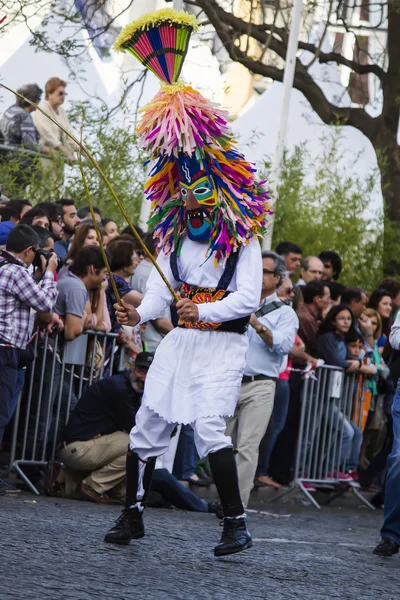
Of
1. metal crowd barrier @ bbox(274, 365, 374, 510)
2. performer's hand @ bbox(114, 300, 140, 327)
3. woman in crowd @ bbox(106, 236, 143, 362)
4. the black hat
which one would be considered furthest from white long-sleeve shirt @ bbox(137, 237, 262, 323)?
metal crowd barrier @ bbox(274, 365, 374, 510)

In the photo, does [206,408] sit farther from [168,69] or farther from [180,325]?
[168,69]

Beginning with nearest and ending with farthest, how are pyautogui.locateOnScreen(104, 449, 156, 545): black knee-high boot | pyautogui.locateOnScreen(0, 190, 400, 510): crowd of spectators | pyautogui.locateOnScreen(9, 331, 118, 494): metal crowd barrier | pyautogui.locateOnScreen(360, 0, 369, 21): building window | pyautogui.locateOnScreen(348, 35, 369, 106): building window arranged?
pyautogui.locateOnScreen(104, 449, 156, 545): black knee-high boot, pyautogui.locateOnScreen(0, 190, 400, 510): crowd of spectators, pyautogui.locateOnScreen(9, 331, 118, 494): metal crowd barrier, pyautogui.locateOnScreen(360, 0, 369, 21): building window, pyautogui.locateOnScreen(348, 35, 369, 106): building window

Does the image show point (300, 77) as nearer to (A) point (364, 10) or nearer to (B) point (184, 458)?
(A) point (364, 10)

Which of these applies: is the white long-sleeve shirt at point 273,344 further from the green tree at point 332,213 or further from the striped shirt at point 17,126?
the green tree at point 332,213

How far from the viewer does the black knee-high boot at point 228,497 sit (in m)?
6.12

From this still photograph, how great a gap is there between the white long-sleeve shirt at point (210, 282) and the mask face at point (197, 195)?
0.09 m

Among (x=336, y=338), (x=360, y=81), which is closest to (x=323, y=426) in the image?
(x=336, y=338)

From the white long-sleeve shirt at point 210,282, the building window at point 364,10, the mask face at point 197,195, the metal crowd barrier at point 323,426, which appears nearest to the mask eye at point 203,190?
the mask face at point 197,195

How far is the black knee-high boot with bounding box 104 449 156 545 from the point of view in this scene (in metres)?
6.29

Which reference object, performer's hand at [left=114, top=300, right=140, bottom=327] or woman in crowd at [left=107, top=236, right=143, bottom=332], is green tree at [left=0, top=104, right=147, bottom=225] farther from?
performer's hand at [left=114, top=300, right=140, bottom=327]

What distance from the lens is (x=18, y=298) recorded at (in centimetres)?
851

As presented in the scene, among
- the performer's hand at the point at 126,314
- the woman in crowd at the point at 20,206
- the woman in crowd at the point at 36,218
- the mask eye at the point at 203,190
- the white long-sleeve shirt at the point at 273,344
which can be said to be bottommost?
the performer's hand at the point at 126,314

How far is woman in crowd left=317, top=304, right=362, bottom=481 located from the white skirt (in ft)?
18.1

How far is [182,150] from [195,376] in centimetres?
118
